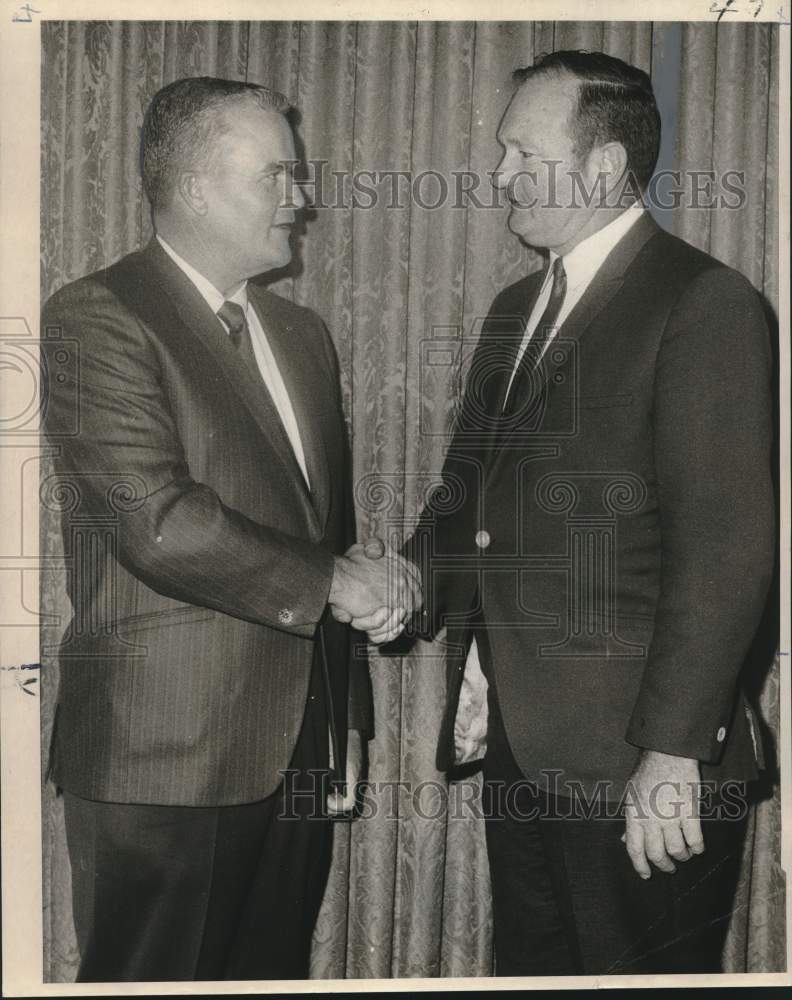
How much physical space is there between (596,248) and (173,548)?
2.85ft

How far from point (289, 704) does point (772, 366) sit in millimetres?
1036

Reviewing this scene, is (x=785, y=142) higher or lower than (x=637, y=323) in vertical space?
higher

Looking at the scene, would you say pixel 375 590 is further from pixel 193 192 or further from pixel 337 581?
pixel 193 192

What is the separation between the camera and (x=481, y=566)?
1895 mm

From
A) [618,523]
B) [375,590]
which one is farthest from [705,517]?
[375,590]

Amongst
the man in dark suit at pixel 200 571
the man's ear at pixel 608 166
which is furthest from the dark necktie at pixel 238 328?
the man's ear at pixel 608 166

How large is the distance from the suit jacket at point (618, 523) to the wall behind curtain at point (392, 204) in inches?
3.6

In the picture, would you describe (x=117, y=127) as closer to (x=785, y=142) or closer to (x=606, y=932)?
(x=785, y=142)

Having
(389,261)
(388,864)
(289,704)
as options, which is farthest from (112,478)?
(388,864)

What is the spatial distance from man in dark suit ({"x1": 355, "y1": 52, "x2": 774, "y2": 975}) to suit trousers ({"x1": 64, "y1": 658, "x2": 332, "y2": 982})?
27 centimetres

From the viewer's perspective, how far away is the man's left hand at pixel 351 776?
6.40 feet

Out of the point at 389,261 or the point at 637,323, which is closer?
the point at 637,323

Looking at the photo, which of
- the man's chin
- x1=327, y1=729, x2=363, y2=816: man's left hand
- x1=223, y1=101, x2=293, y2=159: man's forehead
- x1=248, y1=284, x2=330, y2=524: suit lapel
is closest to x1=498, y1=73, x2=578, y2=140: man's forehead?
the man's chin

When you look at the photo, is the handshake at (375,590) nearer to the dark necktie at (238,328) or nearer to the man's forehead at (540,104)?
the dark necktie at (238,328)
